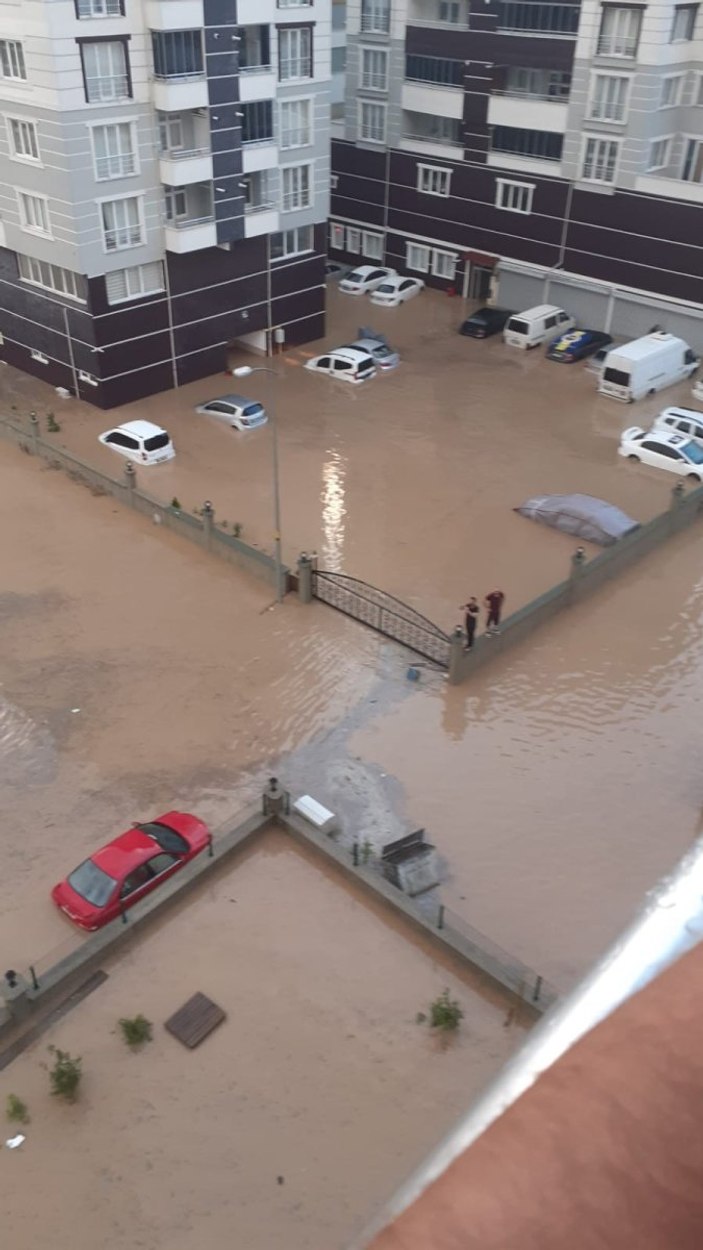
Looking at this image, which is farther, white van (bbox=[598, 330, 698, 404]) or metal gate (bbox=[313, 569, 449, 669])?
white van (bbox=[598, 330, 698, 404])

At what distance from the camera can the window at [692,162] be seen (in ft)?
119

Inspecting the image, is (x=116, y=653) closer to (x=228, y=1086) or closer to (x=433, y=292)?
(x=228, y=1086)

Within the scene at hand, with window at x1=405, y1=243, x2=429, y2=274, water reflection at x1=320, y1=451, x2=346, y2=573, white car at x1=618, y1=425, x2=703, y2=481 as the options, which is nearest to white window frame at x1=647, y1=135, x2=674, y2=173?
window at x1=405, y1=243, x2=429, y2=274

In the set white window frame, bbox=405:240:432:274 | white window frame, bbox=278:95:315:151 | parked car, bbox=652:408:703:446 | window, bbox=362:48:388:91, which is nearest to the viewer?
parked car, bbox=652:408:703:446

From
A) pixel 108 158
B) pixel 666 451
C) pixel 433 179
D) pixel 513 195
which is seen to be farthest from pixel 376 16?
pixel 666 451

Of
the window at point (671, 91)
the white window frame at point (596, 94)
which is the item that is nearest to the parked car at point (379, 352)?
the white window frame at point (596, 94)

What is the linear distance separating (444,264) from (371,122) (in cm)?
710

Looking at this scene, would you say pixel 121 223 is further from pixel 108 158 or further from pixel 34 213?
pixel 34 213

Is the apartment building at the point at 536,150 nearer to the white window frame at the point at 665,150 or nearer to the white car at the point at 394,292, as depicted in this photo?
the white window frame at the point at 665,150

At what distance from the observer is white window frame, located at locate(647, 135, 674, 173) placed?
35594 mm

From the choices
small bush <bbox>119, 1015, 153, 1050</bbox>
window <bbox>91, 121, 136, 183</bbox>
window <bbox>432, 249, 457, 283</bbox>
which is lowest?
small bush <bbox>119, 1015, 153, 1050</bbox>

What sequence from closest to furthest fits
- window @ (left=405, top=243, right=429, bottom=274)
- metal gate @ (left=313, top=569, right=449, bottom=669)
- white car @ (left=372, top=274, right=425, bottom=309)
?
metal gate @ (left=313, top=569, right=449, bottom=669)
white car @ (left=372, top=274, right=425, bottom=309)
window @ (left=405, top=243, right=429, bottom=274)

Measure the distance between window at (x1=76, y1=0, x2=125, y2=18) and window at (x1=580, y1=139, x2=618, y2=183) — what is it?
1829 cm

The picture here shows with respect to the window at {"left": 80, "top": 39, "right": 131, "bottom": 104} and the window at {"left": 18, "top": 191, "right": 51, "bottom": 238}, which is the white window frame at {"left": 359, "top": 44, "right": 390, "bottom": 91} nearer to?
the window at {"left": 80, "top": 39, "right": 131, "bottom": 104}
